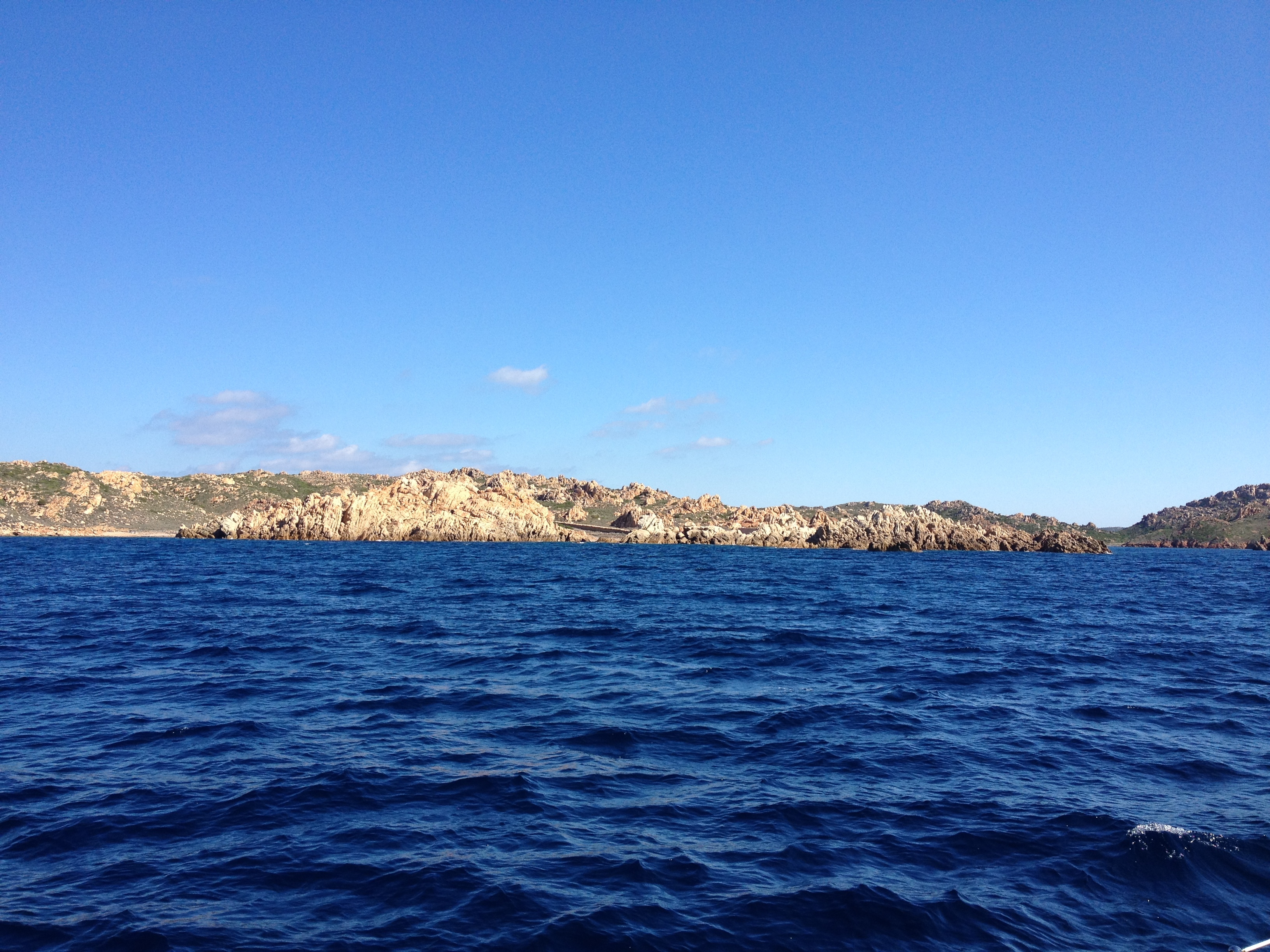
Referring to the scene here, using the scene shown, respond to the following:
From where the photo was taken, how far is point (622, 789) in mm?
13711

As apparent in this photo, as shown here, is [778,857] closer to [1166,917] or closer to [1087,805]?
[1166,917]

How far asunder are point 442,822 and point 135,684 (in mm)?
14439

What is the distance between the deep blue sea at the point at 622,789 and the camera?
936cm

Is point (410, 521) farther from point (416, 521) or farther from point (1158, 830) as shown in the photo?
point (1158, 830)

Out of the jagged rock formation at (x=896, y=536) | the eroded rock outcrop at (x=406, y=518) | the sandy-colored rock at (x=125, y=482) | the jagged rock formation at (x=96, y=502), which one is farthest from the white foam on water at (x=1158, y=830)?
the sandy-colored rock at (x=125, y=482)

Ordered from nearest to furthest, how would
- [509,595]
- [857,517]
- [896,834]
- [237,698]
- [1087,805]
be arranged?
[896,834], [1087,805], [237,698], [509,595], [857,517]

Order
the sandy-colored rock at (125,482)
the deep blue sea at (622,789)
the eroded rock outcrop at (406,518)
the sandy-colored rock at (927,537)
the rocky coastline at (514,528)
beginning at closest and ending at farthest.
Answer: the deep blue sea at (622,789) → the eroded rock outcrop at (406,518) → the rocky coastline at (514,528) → the sandy-colored rock at (927,537) → the sandy-colored rock at (125,482)

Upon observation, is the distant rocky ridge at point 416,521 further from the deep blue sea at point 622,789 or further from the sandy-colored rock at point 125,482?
the deep blue sea at point 622,789

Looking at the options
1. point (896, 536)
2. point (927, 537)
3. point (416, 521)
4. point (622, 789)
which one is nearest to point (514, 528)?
point (416, 521)

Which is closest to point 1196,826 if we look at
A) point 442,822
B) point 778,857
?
point 778,857

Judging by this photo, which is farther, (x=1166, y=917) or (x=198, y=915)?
(x=1166, y=917)

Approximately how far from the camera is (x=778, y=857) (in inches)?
435

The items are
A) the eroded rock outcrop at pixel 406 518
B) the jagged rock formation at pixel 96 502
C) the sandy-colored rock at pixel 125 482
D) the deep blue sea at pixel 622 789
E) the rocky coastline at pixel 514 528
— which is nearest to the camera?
the deep blue sea at pixel 622 789

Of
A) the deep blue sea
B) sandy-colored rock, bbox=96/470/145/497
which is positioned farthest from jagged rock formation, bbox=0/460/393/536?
the deep blue sea
